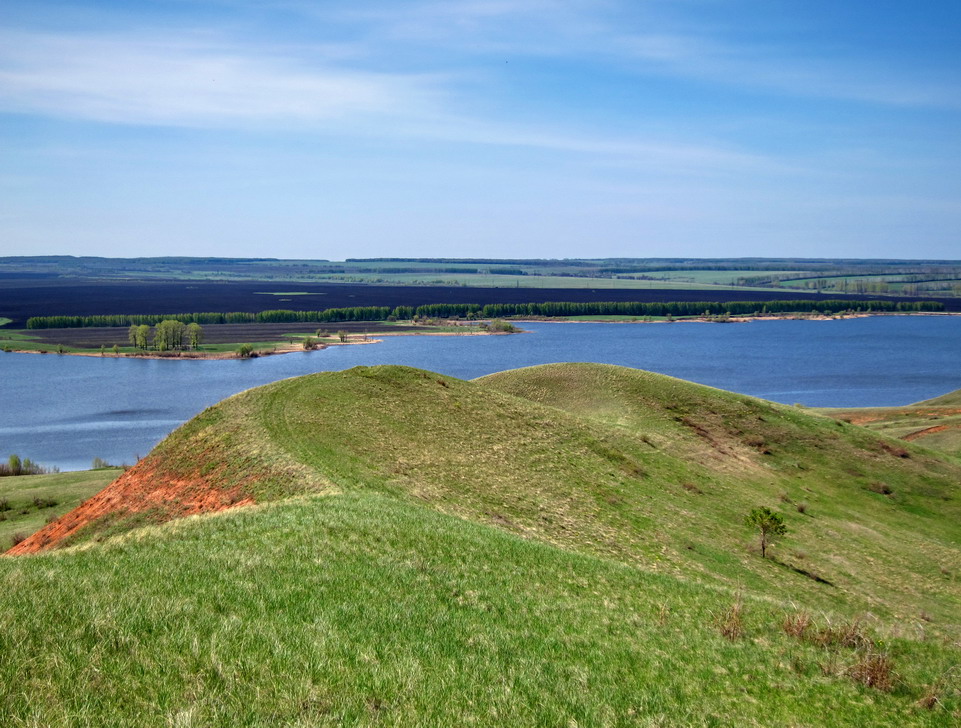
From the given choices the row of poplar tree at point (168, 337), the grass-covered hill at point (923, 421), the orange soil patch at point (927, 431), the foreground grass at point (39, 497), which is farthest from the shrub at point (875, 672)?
the row of poplar tree at point (168, 337)

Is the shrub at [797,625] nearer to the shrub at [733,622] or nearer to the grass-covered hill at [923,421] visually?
the shrub at [733,622]

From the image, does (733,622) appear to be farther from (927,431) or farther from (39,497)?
(927,431)

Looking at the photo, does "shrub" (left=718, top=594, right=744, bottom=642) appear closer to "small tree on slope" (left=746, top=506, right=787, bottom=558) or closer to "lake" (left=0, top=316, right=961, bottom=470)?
"small tree on slope" (left=746, top=506, right=787, bottom=558)

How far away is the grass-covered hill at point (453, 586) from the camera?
10.8 m

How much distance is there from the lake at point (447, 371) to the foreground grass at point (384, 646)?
→ 6086cm

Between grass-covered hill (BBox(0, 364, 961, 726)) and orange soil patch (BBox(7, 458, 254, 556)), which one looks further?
orange soil patch (BBox(7, 458, 254, 556))

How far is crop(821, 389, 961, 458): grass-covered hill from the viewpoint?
5612 centimetres

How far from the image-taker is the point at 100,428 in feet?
283

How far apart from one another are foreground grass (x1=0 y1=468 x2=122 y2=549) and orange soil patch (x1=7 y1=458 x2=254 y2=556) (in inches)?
176

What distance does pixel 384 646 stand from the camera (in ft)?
40.6

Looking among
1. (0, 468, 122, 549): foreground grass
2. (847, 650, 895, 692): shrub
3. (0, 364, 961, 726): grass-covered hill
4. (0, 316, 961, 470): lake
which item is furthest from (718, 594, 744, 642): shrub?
(0, 316, 961, 470): lake

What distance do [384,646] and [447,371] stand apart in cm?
11180

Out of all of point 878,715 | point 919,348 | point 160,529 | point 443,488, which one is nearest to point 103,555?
point 160,529

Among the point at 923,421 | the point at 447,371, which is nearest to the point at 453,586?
the point at 923,421
